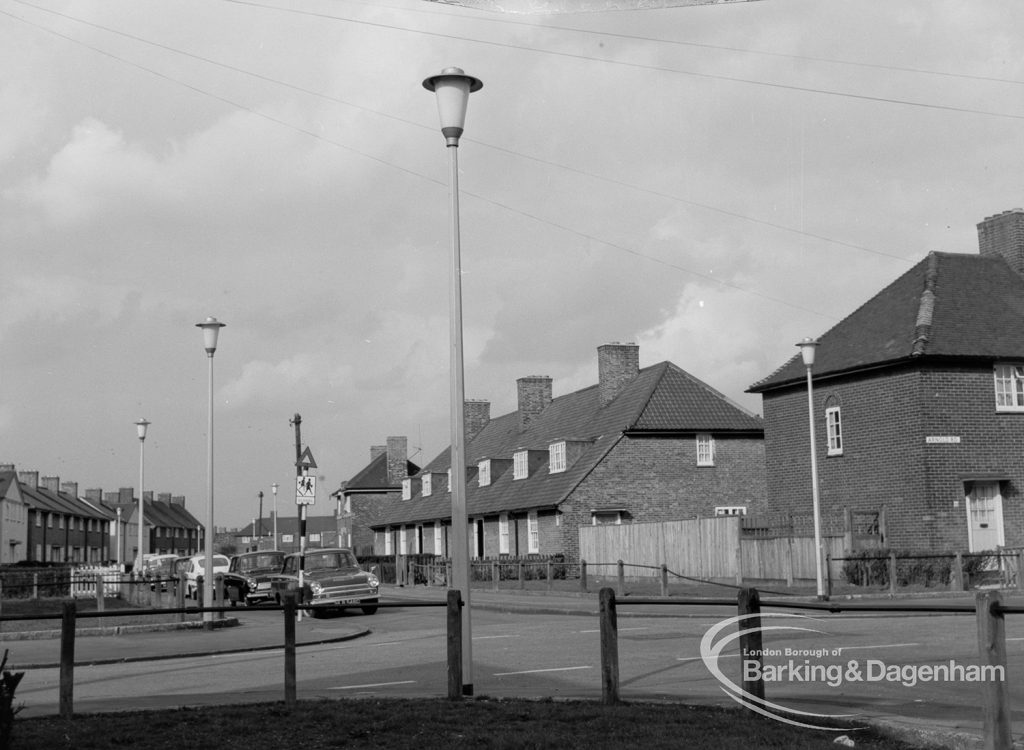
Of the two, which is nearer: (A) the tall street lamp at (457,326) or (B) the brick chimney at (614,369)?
(A) the tall street lamp at (457,326)

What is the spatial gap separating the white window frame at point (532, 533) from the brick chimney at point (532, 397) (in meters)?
12.1

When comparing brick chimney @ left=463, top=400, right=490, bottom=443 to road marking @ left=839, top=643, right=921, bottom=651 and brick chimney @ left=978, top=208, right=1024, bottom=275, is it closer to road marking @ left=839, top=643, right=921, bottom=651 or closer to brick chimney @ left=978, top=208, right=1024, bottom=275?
brick chimney @ left=978, top=208, right=1024, bottom=275

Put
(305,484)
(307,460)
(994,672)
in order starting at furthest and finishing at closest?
(307,460) → (305,484) → (994,672)

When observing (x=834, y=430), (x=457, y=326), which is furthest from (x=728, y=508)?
(x=457, y=326)

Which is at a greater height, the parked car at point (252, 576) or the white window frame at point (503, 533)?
A: the white window frame at point (503, 533)

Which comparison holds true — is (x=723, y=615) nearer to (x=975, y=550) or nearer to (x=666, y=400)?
(x=975, y=550)

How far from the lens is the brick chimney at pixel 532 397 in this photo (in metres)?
61.9

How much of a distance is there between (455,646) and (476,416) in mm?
60169

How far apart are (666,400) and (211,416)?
26.4m

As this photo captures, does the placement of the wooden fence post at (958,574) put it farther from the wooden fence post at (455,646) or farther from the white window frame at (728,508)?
the wooden fence post at (455,646)

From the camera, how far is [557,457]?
50.3 m

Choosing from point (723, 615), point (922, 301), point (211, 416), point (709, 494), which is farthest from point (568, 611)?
point (709, 494)

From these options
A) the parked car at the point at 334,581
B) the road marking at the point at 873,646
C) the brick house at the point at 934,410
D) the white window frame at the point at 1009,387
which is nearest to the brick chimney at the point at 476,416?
the brick house at the point at 934,410

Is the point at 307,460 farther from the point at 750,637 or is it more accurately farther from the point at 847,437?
the point at 750,637
